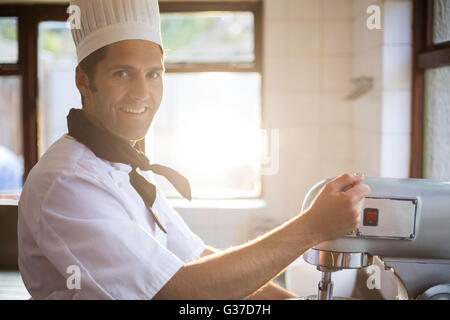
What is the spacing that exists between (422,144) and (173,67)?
1.53 m

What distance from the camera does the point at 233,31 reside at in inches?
113

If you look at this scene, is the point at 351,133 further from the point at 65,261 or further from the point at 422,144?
the point at 65,261

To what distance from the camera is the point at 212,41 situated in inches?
114

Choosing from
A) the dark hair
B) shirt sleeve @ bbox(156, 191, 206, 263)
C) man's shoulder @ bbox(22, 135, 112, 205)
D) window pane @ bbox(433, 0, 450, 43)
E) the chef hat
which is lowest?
shirt sleeve @ bbox(156, 191, 206, 263)

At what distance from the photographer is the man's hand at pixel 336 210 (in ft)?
2.71

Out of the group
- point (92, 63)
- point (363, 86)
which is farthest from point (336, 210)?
point (363, 86)

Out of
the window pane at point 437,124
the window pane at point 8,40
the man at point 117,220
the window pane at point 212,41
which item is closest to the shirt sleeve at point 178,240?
the man at point 117,220

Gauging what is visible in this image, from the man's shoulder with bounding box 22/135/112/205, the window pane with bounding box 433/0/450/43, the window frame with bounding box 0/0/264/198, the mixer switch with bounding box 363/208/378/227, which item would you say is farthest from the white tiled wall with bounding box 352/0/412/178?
the man's shoulder with bounding box 22/135/112/205

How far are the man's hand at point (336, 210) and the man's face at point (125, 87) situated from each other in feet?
1.53

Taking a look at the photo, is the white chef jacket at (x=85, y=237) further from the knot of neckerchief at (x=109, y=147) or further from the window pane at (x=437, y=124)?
the window pane at (x=437, y=124)

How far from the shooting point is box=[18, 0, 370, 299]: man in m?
0.81

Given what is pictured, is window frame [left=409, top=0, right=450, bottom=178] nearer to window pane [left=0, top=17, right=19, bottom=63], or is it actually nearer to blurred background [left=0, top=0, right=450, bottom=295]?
blurred background [left=0, top=0, right=450, bottom=295]

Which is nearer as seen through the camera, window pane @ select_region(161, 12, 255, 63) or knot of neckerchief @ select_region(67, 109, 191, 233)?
knot of neckerchief @ select_region(67, 109, 191, 233)
